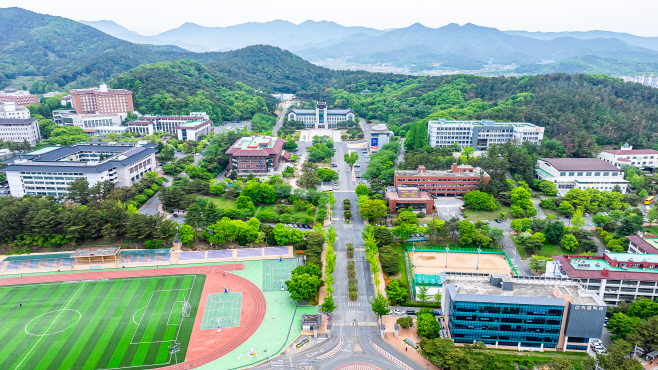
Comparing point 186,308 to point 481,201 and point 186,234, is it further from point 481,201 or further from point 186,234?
point 481,201

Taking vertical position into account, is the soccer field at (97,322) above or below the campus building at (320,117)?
below

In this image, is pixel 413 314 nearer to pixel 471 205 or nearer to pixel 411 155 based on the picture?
pixel 471 205

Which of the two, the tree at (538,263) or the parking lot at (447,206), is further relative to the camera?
the parking lot at (447,206)

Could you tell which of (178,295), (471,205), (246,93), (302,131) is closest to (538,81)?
(302,131)

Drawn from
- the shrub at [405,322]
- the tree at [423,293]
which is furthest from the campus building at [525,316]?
the tree at [423,293]

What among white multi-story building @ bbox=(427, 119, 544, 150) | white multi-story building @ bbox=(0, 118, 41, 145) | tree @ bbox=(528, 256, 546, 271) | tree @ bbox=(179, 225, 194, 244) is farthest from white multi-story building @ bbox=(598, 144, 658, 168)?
white multi-story building @ bbox=(0, 118, 41, 145)

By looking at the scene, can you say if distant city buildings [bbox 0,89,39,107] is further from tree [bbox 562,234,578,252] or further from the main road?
tree [bbox 562,234,578,252]

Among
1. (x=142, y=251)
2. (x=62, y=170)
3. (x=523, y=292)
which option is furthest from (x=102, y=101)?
(x=523, y=292)

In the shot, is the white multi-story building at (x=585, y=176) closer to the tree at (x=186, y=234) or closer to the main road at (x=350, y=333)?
the main road at (x=350, y=333)
